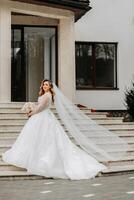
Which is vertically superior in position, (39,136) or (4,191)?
(39,136)

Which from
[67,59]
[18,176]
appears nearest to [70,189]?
[18,176]

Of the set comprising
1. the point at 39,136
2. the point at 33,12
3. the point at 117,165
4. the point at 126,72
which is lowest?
the point at 117,165

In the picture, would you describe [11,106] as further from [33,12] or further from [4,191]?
[4,191]

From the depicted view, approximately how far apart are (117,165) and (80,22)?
10.0m

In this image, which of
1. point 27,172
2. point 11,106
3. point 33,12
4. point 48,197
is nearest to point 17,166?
point 27,172

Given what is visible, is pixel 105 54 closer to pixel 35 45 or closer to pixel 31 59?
pixel 35 45

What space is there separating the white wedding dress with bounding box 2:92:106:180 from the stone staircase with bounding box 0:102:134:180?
0.20 metres

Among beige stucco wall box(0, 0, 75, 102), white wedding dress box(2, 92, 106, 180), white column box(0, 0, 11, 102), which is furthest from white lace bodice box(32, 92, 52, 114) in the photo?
beige stucco wall box(0, 0, 75, 102)

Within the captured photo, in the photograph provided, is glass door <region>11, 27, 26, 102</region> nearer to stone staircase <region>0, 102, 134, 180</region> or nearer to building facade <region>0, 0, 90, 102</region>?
building facade <region>0, 0, 90, 102</region>

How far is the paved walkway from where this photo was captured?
855 centimetres

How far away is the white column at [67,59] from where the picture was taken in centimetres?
1781

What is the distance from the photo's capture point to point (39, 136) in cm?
1107

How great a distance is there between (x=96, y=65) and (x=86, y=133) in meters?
10.1

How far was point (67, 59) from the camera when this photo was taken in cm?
1784
